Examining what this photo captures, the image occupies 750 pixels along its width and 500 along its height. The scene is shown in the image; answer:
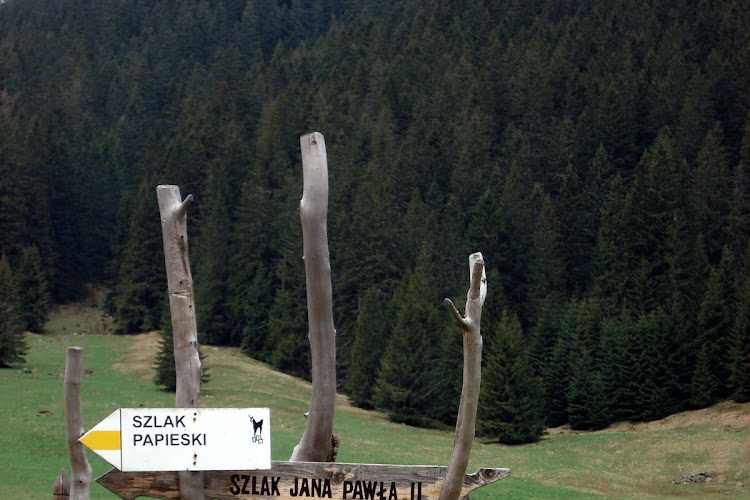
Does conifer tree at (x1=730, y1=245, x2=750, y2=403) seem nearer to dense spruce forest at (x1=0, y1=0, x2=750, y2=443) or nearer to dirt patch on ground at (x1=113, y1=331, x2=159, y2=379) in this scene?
dense spruce forest at (x1=0, y1=0, x2=750, y2=443)

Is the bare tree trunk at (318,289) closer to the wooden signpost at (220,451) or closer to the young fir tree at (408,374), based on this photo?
the wooden signpost at (220,451)

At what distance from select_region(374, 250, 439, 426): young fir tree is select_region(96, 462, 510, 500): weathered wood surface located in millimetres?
45383

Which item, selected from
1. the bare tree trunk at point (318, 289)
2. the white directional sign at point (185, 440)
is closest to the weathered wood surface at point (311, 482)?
the white directional sign at point (185, 440)

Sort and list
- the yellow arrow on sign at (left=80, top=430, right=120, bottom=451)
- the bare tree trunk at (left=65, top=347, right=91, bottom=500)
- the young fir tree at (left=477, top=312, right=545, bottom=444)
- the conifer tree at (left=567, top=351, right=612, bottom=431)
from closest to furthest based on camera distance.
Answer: the yellow arrow on sign at (left=80, top=430, right=120, bottom=451)
the bare tree trunk at (left=65, top=347, right=91, bottom=500)
the young fir tree at (left=477, top=312, right=545, bottom=444)
the conifer tree at (left=567, top=351, right=612, bottom=431)

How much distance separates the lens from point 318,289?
8.72 metres

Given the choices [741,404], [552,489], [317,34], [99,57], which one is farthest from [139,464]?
[317,34]

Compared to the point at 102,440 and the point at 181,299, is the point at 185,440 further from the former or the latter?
the point at 181,299

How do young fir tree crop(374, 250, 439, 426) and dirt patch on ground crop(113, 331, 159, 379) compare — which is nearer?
young fir tree crop(374, 250, 439, 426)

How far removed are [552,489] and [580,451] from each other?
13.6m

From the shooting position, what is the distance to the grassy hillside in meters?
30.2

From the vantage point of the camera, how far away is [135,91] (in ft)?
438

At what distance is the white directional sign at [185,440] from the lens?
7.28 metres

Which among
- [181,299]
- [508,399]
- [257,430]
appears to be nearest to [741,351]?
[508,399]

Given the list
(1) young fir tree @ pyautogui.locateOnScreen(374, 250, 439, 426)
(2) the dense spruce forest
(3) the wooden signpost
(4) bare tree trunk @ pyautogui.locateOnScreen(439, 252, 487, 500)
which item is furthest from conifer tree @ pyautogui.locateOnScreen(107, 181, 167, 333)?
(4) bare tree trunk @ pyautogui.locateOnScreen(439, 252, 487, 500)
